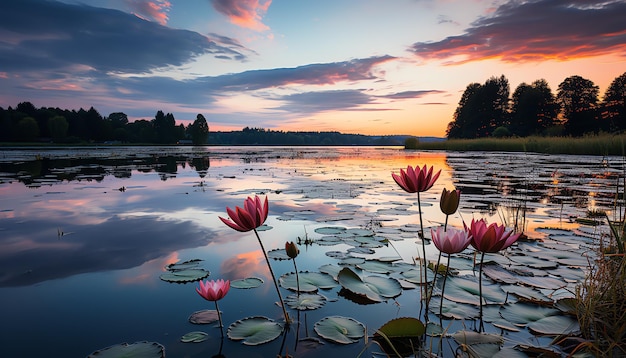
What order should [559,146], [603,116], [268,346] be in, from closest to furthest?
[268,346] < [559,146] < [603,116]

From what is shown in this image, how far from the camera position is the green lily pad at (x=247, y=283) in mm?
1903

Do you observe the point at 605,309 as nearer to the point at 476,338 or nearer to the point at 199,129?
the point at 476,338

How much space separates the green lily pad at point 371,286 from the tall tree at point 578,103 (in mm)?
45538

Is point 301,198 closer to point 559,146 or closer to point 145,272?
point 145,272

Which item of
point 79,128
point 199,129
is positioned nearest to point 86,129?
point 79,128

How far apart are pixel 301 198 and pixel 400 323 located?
387cm

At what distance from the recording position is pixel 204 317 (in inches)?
60.8

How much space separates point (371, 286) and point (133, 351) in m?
1.24

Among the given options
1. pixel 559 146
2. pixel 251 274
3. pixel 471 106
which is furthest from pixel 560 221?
pixel 471 106

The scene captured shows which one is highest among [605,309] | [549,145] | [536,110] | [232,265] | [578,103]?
[578,103]

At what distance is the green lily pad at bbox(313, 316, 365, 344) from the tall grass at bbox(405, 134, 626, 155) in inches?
345

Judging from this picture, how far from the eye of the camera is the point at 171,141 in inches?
2589

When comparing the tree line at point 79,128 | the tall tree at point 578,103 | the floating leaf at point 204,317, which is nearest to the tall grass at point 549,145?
the floating leaf at point 204,317

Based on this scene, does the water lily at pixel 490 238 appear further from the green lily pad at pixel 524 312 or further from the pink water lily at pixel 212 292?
the pink water lily at pixel 212 292
